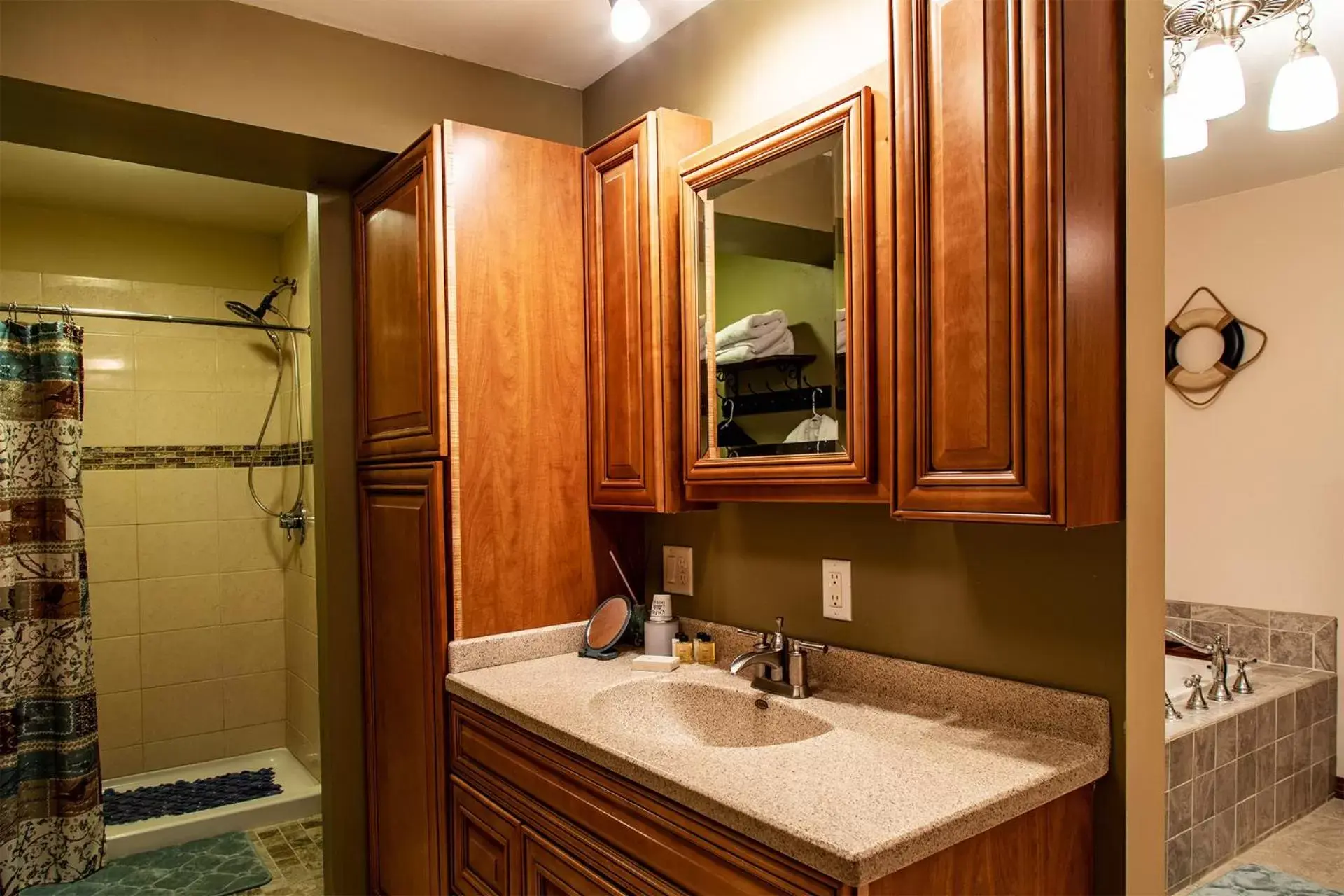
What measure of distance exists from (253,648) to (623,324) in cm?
285

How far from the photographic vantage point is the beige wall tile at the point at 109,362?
11.5 ft

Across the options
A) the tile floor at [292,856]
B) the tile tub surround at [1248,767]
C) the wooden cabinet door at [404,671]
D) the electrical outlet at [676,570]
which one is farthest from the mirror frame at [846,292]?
the tile floor at [292,856]

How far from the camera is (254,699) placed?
383cm

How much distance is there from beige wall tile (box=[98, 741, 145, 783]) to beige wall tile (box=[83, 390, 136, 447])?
1.28 meters

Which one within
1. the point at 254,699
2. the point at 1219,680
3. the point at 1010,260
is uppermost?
the point at 1010,260

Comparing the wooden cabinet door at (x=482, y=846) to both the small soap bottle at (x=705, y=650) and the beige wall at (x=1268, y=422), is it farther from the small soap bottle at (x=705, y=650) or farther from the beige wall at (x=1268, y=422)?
the beige wall at (x=1268, y=422)

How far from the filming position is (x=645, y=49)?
226cm

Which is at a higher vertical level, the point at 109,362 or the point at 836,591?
the point at 109,362

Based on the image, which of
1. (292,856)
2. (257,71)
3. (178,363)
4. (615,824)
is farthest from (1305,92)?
(178,363)

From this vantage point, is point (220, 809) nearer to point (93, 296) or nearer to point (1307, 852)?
point (93, 296)

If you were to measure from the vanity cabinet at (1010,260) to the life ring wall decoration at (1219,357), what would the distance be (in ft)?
8.28

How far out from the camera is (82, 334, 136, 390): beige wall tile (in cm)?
350

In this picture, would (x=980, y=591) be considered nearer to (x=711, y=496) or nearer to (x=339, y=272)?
(x=711, y=496)

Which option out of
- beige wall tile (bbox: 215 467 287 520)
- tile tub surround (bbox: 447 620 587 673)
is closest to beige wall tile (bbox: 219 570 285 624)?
beige wall tile (bbox: 215 467 287 520)
